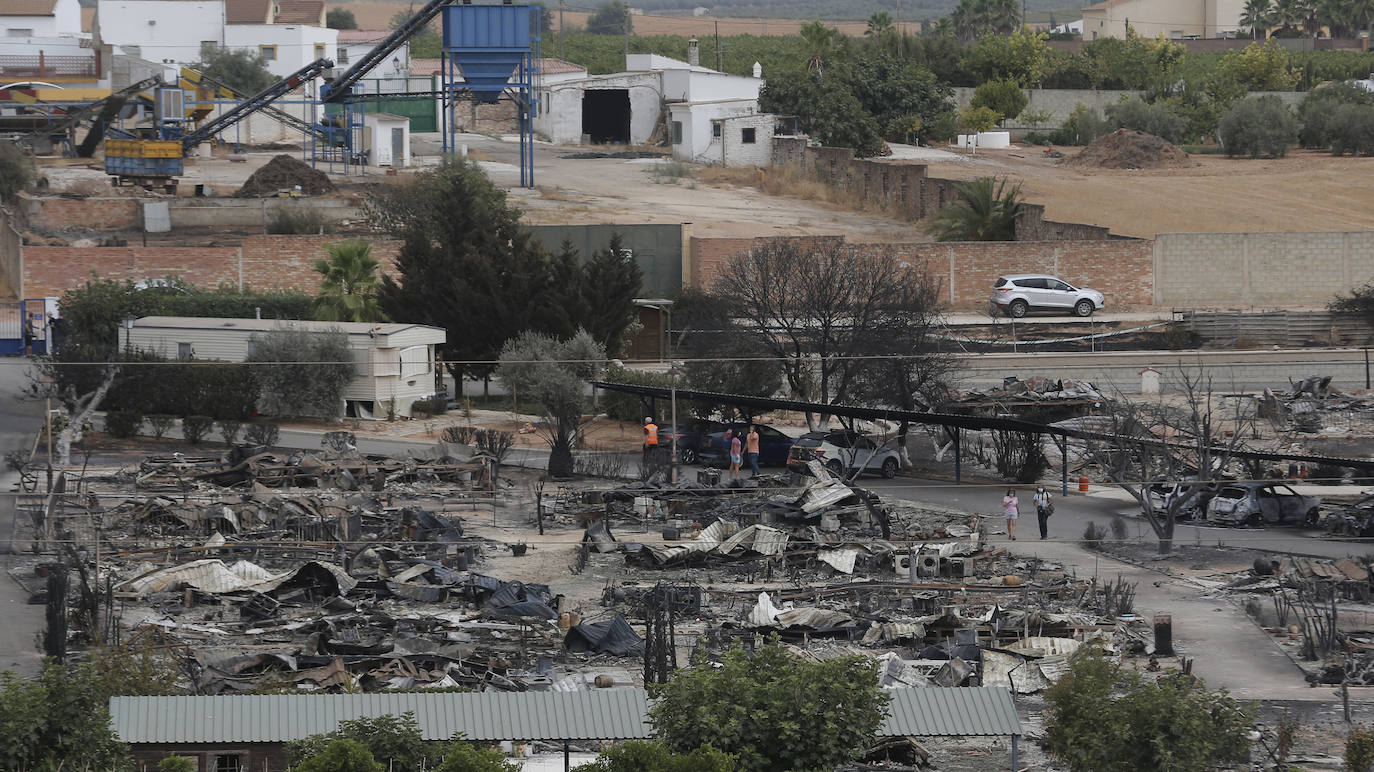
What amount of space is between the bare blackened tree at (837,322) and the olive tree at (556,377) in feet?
14.0

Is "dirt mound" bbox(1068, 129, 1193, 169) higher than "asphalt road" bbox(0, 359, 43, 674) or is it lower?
higher

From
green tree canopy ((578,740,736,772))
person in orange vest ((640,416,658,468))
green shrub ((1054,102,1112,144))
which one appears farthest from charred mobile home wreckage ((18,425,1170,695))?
green shrub ((1054,102,1112,144))

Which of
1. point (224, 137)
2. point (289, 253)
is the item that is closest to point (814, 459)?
point (289, 253)

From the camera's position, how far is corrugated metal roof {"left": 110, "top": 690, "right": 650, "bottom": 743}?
18.9 m

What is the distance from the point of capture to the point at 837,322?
4441 cm

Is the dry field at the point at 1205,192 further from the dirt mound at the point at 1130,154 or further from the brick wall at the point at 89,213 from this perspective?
the brick wall at the point at 89,213

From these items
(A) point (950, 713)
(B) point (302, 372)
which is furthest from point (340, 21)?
(A) point (950, 713)

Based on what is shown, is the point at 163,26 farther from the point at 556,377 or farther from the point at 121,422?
the point at 556,377

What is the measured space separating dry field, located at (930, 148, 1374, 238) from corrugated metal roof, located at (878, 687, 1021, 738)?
46.9 m

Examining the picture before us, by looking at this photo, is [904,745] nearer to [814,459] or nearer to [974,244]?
[814,459]

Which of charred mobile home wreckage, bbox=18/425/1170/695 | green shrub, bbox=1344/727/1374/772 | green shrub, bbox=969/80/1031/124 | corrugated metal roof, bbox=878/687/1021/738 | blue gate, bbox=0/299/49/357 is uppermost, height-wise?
green shrub, bbox=969/80/1031/124

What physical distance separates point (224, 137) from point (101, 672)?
66.2 meters

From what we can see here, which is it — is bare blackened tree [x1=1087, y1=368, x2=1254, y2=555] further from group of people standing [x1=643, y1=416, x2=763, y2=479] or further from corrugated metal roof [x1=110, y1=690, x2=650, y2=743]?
corrugated metal roof [x1=110, y1=690, x2=650, y2=743]

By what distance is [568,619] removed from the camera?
26.8 metres
